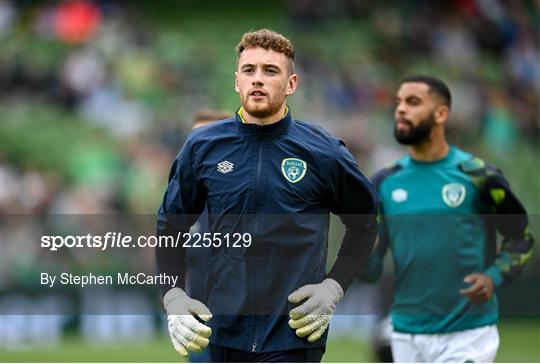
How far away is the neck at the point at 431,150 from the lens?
7.00 meters

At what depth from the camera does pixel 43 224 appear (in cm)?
1141

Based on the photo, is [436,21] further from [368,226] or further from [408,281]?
[368,226]

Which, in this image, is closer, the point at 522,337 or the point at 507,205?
the point at 507,205

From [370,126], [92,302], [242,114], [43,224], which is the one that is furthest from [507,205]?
[370,126]

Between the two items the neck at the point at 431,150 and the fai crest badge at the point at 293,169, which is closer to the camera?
the fai crest badge at the point at 293,169


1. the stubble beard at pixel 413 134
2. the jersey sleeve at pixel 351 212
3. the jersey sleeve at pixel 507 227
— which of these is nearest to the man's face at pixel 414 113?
the stubble beard at pixel 413 134

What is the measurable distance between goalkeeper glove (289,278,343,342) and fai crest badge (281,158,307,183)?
1.60ft

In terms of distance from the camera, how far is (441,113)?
23.5 ft

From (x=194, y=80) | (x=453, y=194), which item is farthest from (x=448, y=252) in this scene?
(x=194, y=80)

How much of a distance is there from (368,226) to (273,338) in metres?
0.73

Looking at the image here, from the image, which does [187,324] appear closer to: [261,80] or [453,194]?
[261,80]

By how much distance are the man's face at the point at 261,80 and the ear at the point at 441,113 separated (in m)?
2.44

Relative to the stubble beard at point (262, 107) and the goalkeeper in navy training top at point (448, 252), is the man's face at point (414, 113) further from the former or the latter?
the stubble beard at point (262, 107)

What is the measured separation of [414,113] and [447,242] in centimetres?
91
